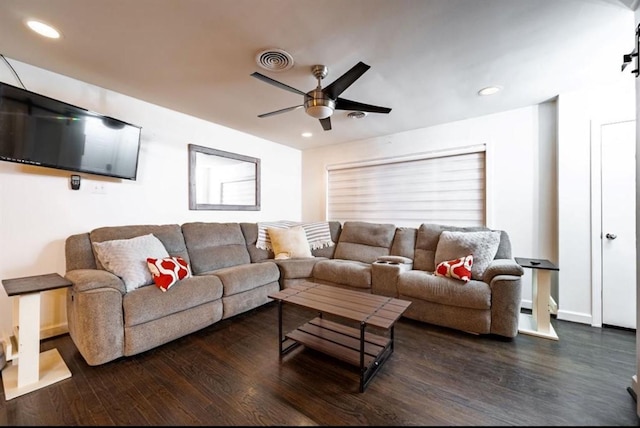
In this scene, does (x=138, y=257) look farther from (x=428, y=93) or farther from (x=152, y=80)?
(x=428, y=93)

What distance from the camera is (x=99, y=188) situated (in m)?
2.48

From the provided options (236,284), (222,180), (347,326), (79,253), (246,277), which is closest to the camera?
(79,253)

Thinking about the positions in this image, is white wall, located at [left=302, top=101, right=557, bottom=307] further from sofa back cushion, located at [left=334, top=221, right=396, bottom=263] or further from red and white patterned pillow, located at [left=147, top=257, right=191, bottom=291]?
red and white patterned pillow, located at [left=147, top=257, right=191, bottom=291]

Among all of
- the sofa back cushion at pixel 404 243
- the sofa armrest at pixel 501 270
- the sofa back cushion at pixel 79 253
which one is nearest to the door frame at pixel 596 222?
the sofa armrest at pixel 501 270

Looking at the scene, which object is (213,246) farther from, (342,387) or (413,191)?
(413,191)

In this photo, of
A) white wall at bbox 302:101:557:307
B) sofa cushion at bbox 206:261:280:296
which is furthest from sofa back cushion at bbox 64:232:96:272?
white wall at bbox 302:101:557:307

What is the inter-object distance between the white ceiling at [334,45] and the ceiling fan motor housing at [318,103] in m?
0.26

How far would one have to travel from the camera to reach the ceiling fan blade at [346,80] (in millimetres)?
1618

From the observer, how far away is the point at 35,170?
214 cm

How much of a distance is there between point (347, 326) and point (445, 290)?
3.21ft

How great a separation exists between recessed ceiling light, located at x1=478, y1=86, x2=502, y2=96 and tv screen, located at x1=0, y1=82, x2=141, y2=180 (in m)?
3.45

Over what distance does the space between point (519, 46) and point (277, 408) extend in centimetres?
283

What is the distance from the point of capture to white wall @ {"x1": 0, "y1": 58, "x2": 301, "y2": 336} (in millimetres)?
2059

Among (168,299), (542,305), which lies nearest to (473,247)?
(542,305)
